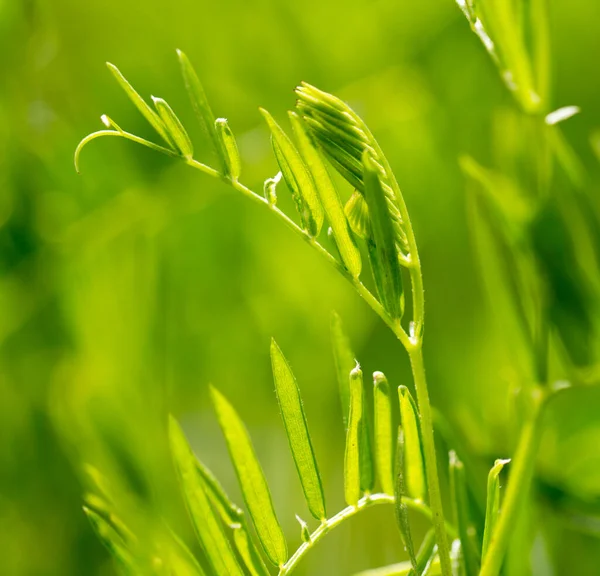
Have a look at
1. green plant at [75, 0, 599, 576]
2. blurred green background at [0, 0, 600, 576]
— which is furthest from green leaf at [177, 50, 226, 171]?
blurred green background at [0, 0, 600, 576]

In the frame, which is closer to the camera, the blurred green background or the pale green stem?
the pale green stem

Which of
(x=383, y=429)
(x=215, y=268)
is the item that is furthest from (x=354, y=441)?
(x=215, y=268)

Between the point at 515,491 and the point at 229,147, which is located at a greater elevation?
the point at 229,147

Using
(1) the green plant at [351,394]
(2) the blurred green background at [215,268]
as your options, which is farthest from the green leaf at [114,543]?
(2) the blurred green background at [215,268]

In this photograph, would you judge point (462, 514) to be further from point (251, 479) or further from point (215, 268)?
point (215, 268)

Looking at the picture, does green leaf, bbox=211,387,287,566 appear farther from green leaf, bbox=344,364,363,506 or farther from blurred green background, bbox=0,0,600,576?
A: blurred green background, bbox=0,0,600,576

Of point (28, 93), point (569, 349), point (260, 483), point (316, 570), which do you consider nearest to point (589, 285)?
point (569, 349)
